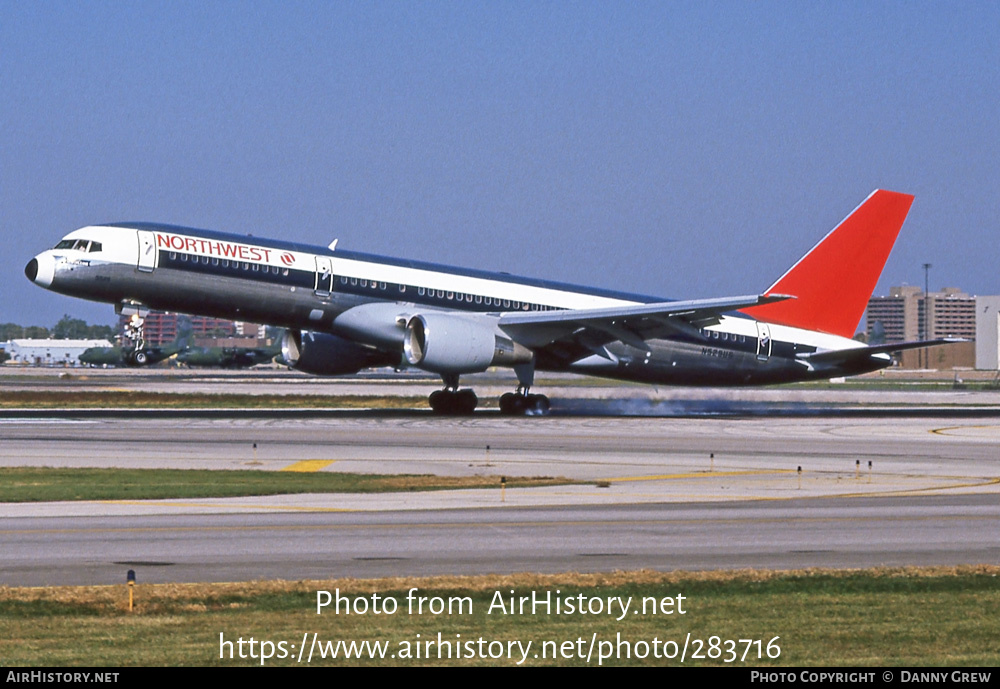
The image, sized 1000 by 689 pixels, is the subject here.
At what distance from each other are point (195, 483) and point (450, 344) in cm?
2079

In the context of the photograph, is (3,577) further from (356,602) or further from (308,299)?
(308,299)

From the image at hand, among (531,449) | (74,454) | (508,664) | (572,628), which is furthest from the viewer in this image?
(531,449)

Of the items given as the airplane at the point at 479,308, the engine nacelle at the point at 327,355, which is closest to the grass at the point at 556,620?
the airplane at the point at 479,308

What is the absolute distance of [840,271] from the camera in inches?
2192

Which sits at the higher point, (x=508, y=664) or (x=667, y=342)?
(x=667, y=342)

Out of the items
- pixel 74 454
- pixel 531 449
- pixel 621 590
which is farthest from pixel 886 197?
pixel 621 590

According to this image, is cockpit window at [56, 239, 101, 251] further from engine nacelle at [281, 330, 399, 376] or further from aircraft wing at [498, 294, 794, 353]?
aircraft wing at [498, 294, 794, 353]

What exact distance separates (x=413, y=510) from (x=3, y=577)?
26.9 feet

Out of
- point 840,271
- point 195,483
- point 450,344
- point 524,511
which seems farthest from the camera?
point 840,271

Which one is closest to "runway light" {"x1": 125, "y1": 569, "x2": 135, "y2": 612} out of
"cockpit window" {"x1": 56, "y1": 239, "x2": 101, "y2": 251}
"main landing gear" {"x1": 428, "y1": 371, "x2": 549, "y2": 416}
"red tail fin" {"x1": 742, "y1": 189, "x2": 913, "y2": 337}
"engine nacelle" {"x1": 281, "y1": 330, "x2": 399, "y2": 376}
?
"cockpit window" {"x1": 56, "y1": 239, "x2": 101, "y2": 251}

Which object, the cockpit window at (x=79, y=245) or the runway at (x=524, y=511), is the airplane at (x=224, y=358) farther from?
the runway at (x=524, y=511)

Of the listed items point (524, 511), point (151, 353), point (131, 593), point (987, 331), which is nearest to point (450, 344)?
point (524, 511)

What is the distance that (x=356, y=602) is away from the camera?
13.6 m

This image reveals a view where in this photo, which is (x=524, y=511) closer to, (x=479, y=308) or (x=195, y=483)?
(x=195, y=483)
